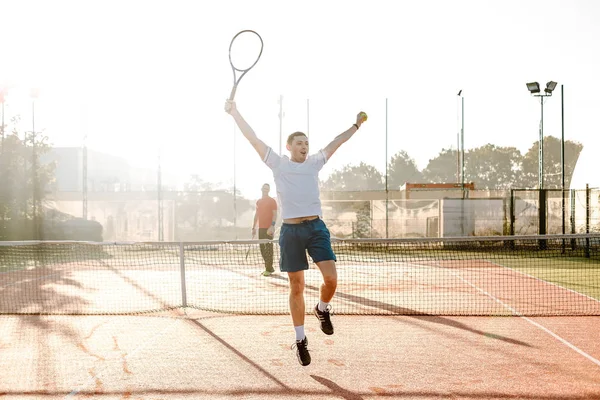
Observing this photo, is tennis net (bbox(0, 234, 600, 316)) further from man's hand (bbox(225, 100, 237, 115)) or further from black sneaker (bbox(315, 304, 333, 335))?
man's hand (bbox(225, 100, 237, 115))

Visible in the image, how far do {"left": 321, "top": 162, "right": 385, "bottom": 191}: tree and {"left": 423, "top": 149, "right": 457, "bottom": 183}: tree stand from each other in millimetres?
7377

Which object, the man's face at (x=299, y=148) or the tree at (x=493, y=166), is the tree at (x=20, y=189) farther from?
the tree at (x=493, y=166)

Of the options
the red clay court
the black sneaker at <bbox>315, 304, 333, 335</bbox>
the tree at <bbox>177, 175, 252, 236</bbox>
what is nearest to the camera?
the red clay court

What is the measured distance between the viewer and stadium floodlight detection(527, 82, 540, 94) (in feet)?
76.5

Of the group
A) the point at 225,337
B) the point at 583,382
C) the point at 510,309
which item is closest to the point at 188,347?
the point at 225,337

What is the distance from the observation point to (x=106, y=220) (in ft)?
100

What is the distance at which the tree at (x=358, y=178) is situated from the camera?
298 feet

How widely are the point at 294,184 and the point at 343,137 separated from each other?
0.67 m

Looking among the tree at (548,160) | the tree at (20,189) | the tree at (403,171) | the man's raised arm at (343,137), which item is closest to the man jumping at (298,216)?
the man's raised arm at (343,137)

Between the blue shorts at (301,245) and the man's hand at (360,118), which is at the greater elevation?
the man's hand at (360,118)

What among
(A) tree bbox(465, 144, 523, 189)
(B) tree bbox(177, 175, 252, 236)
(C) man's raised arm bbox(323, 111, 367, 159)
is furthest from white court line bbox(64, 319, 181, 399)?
(A) tree bbox(465, 144, 523, 189)

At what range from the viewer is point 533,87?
23.5 meters

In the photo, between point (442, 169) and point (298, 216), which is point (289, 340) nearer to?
point (298, 216)

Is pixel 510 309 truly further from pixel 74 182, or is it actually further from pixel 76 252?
pixel 74 182
